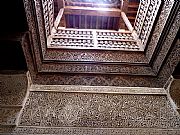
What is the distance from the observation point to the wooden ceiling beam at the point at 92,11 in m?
4.30

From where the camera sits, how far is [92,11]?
432 cm

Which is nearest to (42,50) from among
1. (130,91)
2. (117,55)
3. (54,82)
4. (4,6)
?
(54,82)

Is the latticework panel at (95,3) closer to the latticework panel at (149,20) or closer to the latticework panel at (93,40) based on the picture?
the latticework panel at (93,40)

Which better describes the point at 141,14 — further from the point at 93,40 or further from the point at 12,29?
the point at 12,29

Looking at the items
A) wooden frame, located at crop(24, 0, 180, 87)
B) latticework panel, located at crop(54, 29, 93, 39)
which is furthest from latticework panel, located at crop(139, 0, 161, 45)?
latticework panel, located at crop(54, 29, 93, 39)

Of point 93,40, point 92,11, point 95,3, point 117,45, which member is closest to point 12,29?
point 93,40

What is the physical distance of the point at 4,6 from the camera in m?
1.66

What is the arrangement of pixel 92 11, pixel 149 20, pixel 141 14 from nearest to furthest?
1. pixel 149 20
2. pixel 141 14
3. pixel 92 11

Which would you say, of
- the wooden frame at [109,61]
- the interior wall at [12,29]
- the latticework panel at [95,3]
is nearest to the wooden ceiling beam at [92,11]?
the latticework panel at [95,3]

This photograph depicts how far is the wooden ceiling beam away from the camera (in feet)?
14.1

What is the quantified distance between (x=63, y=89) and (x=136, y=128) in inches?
31.9

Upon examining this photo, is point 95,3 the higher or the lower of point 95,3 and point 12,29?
the lower

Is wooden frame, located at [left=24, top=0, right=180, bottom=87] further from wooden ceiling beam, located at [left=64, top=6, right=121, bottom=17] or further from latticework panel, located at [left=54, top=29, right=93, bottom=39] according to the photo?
wooden ceiling beam, located at [left=64, top=6, right=121, bottom=17]

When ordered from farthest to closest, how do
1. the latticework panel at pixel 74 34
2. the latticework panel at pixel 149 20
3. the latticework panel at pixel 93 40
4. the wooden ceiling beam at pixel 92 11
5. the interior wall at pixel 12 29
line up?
the wooden ceiling beam at pixel 92 11
the latticework panel at pixel 74 34
the latticework panel at pixel 93 40
the latticework panel at pixel 149 20
the interior wall at pixel 12 29
